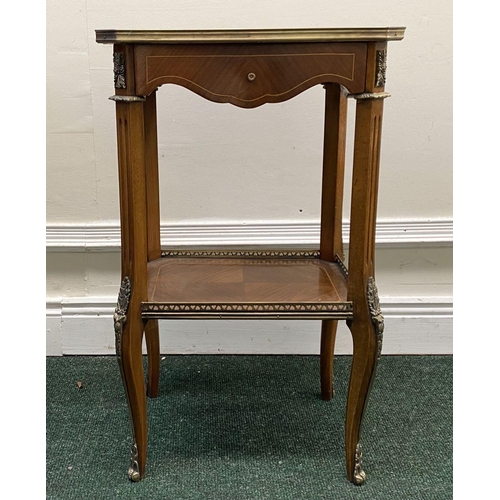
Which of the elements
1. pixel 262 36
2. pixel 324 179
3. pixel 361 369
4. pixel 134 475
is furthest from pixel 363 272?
pixel 134 475

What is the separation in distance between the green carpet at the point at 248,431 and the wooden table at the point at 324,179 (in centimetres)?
8

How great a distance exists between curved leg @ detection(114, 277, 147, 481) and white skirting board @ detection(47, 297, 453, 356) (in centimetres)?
60

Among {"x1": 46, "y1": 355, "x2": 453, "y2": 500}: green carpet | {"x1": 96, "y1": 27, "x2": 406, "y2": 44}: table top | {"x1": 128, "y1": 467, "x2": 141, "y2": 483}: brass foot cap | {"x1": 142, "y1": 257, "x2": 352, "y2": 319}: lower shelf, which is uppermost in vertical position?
{"x1": 96, "y1": 27, "x2": 406, "y2": 44}: table top

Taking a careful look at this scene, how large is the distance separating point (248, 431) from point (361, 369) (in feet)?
1.27

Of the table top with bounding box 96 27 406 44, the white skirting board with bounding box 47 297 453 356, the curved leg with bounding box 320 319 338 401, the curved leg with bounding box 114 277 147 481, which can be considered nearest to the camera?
the table top with bounding box 96 27 406 44

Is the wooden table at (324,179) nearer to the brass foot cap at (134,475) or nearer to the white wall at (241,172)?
the brass foot cap at (134,475)

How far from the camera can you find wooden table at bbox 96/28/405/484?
1.29m

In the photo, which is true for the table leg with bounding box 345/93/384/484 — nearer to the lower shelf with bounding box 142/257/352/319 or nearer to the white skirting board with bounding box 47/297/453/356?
the lower shelf with bounding box 142/257/352/319

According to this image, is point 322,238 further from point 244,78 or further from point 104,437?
point 104,437

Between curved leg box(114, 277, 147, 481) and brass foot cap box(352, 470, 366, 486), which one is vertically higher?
curved leg box(114, 277, 147, 481)

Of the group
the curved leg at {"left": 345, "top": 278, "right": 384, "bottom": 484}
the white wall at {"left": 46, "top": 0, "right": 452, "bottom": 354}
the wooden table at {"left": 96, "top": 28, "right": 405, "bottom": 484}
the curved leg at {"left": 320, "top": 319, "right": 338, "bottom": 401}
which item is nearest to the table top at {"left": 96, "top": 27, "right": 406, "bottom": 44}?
the wooden table at {"left": 96, "top": 28, "right": 405, "bottom": 484}

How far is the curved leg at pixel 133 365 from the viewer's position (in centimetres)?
141

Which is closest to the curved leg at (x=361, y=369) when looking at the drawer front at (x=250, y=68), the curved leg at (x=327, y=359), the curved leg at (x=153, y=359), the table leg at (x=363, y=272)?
the table leg at (x=363, y=272)

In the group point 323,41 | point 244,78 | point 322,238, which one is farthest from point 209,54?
point 322,238
